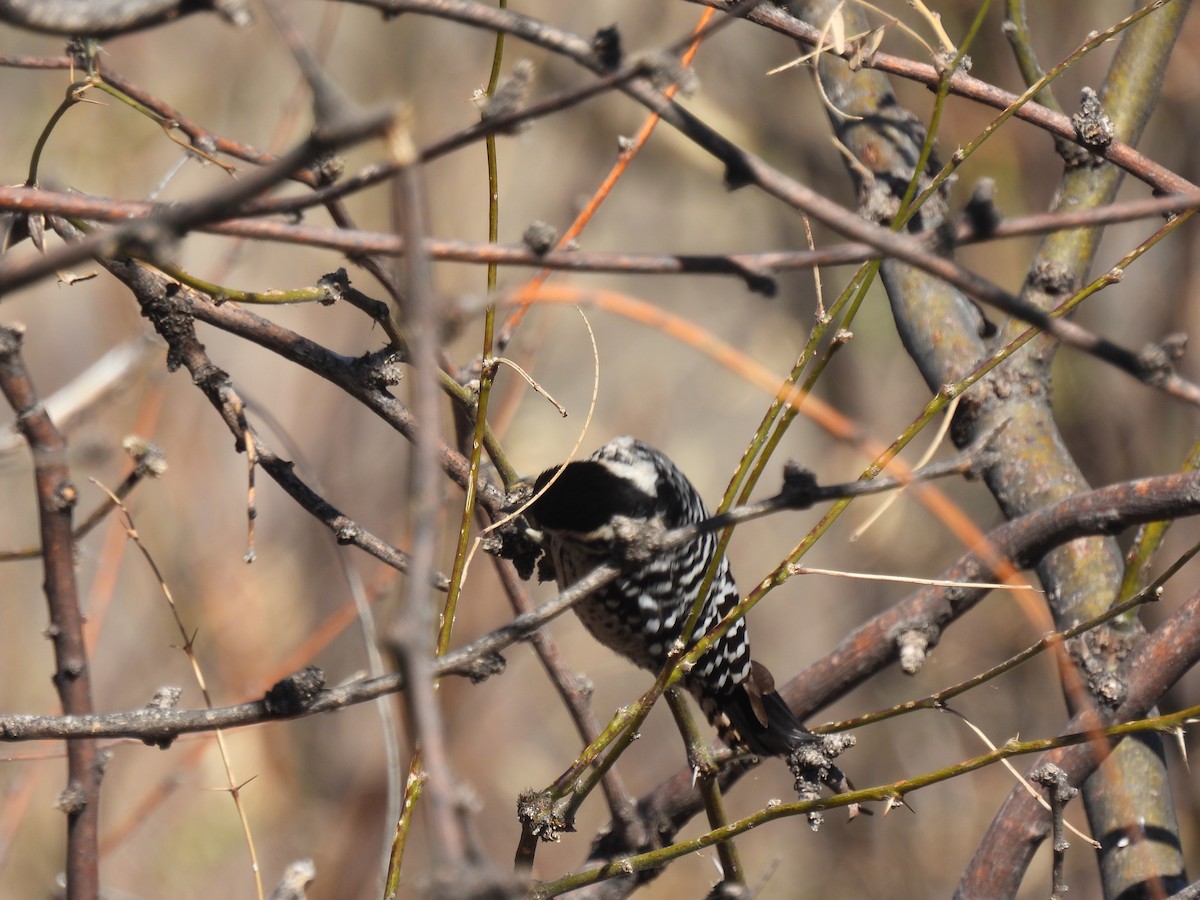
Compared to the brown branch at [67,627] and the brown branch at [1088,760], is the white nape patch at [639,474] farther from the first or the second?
the brown branch at [67,627]

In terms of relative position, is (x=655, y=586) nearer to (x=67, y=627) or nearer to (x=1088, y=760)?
(x=1088, y=760)

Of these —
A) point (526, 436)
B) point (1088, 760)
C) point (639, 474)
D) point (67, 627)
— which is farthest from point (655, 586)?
point (526, 436)

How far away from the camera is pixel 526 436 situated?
5273 mm

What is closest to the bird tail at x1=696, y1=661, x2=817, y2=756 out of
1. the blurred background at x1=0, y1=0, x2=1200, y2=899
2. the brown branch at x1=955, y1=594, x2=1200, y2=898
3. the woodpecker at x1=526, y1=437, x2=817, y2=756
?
the woodpecker at x1=526, y1=437, x2=817, y2=756

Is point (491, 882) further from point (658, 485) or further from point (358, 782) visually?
point (358, 782)

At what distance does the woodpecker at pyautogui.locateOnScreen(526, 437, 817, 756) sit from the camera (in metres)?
2.09

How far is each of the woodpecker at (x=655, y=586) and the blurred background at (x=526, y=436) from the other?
176 centimetres

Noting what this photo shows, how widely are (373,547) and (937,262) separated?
0.95 m

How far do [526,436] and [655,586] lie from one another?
117 inches

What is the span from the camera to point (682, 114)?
0.78 metres

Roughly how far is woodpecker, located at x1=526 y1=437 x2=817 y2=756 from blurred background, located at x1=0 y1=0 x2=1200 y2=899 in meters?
1.76

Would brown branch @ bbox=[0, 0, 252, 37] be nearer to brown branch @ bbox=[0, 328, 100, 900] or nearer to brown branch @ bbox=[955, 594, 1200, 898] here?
brown branch @ bbox=[0, 328, 100, 900]

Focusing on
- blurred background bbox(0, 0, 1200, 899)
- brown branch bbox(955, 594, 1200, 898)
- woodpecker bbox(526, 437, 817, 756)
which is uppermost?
blurred background bbox(0, 0, 1200, 899)

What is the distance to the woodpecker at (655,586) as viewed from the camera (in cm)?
209
